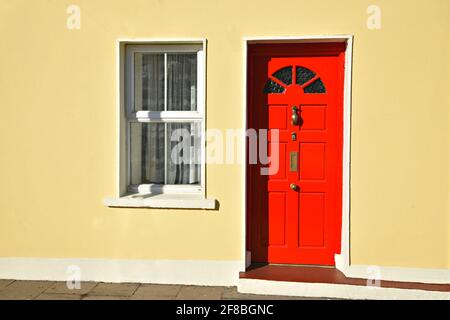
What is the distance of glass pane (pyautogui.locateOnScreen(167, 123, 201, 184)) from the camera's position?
476 cm

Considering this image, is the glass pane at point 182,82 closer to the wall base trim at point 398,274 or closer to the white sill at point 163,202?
the white sill at point 163,202

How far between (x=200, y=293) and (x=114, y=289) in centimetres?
98

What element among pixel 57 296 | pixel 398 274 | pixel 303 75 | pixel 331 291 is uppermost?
pixel 303 75

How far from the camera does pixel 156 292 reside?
430 cm

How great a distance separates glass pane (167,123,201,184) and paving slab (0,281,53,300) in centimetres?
187

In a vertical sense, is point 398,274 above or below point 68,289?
above

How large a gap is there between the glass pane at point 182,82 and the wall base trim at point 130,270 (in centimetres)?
186

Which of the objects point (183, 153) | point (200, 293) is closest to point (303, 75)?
point (183, 153)

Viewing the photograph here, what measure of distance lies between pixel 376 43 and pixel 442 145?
131 centimetres

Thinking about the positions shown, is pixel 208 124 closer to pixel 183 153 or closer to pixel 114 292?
pixel 183 153

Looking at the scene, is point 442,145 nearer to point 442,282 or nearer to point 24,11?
point 442,282

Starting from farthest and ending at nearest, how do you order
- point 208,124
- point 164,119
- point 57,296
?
1. point 164,119
2. point 208,124
3. point 57,296

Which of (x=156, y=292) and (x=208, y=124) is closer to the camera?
(x=156, y=292)

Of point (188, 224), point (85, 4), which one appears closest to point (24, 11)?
point (85, 4)
